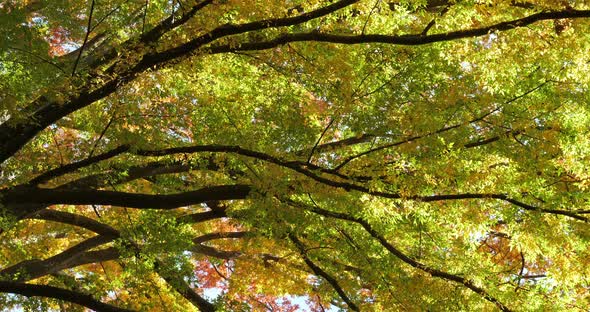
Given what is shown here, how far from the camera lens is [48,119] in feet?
18.0

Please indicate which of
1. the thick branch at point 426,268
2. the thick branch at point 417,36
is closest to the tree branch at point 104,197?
the thick branch at point 426,268

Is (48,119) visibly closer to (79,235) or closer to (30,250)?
(30,250)

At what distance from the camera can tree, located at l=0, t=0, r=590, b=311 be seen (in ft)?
16.6

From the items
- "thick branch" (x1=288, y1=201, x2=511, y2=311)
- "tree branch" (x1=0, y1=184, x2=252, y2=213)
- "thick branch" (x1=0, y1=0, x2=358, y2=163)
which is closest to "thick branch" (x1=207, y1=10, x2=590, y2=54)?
"thick branch" (x1=0, y1=0, x2=358, y2=163)

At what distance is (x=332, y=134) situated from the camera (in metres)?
7.93

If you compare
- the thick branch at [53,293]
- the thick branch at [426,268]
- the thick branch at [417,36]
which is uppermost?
the thick branch at [417,36]

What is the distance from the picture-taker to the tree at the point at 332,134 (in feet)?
16.6

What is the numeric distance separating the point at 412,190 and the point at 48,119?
3807mm

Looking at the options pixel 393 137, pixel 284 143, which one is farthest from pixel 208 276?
pixel 393 137

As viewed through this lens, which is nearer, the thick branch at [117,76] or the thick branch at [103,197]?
the thick branch at [117,76]

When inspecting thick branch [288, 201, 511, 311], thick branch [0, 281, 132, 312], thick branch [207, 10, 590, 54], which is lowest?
thick branch [0, 281, 132, 312]

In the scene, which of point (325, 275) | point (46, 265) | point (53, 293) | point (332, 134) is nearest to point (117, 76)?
point (53, 293)

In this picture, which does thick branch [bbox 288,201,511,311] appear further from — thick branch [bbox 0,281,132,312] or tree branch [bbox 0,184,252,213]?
thick branch [bbox 0,281,132,312]

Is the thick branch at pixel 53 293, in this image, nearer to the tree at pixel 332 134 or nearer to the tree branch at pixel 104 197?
the tree at pixel 332 134
